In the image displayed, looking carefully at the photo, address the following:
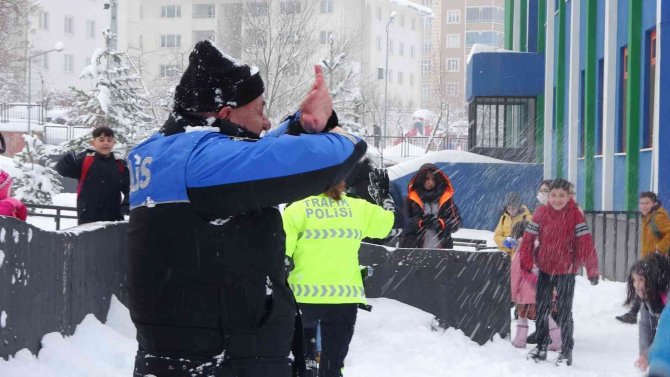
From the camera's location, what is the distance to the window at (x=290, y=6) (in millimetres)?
42094

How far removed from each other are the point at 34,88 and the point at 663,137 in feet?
222

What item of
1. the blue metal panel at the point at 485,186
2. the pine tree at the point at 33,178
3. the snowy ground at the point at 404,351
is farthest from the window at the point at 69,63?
the snowy ground at the point at 404,351

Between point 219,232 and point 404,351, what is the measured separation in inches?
Result: 256

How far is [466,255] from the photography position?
1025cm

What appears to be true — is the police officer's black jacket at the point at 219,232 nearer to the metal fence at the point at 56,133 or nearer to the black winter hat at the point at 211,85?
the black winter hat at the point at 211,85

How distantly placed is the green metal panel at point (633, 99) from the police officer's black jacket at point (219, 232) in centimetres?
1548

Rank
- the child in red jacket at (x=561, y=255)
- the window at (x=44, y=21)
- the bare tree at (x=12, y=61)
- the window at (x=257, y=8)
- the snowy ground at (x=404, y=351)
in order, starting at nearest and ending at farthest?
the snowy ground at (x=404, y=351), the child in red jacket at (x=561, y=255), the window at (x=257, y=8), the bare tree at (x=12, y=61), the window at (x=44, y=21)

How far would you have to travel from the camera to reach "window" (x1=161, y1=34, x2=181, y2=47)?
301ft

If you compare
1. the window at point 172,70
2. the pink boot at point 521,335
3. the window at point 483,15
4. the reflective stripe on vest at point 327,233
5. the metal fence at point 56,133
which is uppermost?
the window at point 483,15

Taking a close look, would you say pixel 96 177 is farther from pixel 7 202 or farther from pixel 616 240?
pixel 616 240

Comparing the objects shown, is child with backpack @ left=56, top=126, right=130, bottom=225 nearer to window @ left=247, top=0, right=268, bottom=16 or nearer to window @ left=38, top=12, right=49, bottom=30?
window @ left=247, top=0, right=268, bottom=16

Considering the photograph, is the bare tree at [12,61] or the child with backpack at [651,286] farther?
the bare tree at [12,61]

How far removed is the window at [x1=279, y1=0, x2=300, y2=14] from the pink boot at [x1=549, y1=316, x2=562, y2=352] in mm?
32497

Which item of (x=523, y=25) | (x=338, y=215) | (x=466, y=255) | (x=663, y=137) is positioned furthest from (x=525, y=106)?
(x=338, y=215)
